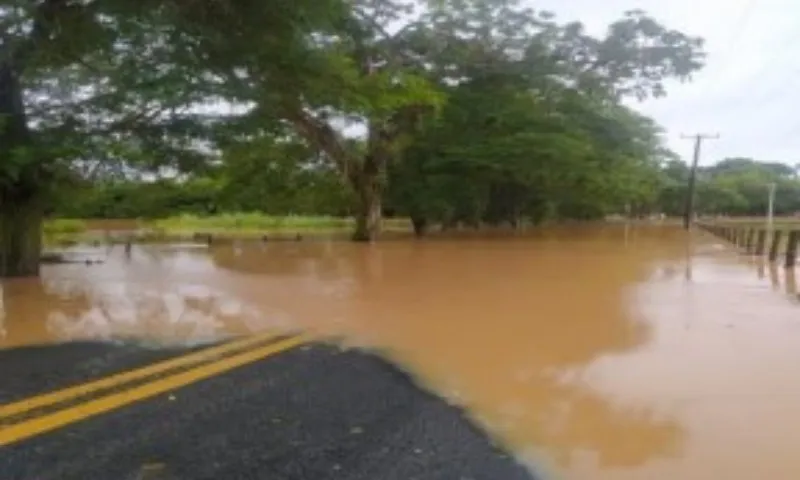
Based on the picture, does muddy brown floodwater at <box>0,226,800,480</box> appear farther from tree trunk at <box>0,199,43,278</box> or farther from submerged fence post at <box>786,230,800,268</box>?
submerged fence post at <box>786,230,800,268</box>

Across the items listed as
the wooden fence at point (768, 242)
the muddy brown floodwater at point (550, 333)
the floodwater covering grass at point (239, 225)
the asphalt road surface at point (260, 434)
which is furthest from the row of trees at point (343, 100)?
the floodwater covering grass at point (239, 225)

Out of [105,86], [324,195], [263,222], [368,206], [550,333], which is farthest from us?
[263,222]

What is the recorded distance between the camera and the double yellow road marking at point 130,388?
3850mm

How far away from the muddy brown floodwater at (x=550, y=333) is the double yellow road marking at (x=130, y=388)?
0.89m

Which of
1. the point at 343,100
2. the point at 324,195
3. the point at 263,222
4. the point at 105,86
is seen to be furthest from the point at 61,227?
the point at 343,100

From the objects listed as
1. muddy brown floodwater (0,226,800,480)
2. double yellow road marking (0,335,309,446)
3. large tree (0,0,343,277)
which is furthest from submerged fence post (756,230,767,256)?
double yellow road marking (0,335,309,446)

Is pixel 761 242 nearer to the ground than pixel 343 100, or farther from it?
nearer to the ground

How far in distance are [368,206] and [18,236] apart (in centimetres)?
1476

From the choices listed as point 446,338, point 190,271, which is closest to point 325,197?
point 190,271

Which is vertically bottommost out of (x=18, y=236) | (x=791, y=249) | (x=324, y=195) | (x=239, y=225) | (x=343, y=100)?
(x=239, y=225)

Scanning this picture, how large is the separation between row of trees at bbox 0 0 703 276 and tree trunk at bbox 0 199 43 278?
24 mm

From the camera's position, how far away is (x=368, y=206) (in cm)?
2659

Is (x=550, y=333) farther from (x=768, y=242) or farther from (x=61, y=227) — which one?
(x=61, y=227)

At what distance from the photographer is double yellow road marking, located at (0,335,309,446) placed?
3850mm
